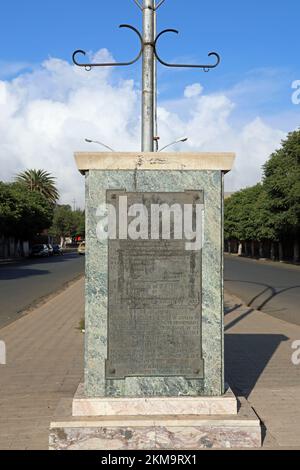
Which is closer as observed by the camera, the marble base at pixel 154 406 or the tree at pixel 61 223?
the marble base at pixel 154 406

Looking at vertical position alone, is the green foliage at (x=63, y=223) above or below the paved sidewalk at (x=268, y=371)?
above

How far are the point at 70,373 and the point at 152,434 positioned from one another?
3141mm

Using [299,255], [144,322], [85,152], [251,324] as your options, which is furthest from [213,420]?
[299,255]

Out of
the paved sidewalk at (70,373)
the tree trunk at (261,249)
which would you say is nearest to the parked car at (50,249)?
the tree trunk at (261,249)

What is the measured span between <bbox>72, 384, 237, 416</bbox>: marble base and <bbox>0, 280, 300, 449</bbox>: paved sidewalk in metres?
0.44

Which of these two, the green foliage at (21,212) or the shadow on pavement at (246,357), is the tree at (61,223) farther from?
the shadow on pavement at (246,357)

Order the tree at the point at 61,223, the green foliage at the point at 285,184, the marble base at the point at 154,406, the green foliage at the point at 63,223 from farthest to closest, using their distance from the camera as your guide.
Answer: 1. the green foliage at the point at 63,223
2. the tree at the point at 61,223
3. the green foliage at the point at 285,184
4. the marble base at the point at 154,406

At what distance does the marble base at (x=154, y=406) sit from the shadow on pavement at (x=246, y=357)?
61.9 inches

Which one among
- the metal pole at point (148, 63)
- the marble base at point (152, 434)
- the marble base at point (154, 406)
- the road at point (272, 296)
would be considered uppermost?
the metal pole at point (148, 63)

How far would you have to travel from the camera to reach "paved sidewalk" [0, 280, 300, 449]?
4.97m

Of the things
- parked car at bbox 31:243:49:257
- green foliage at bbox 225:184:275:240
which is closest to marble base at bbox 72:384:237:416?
green foliage at bbox 225:184:275:240

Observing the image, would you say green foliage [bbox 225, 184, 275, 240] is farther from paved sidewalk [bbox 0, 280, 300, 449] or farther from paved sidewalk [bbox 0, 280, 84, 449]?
paved sidewalk [bbox 0, 280, 84, 449]

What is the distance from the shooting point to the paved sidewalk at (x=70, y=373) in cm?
497

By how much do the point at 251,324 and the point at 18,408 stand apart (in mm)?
7305
